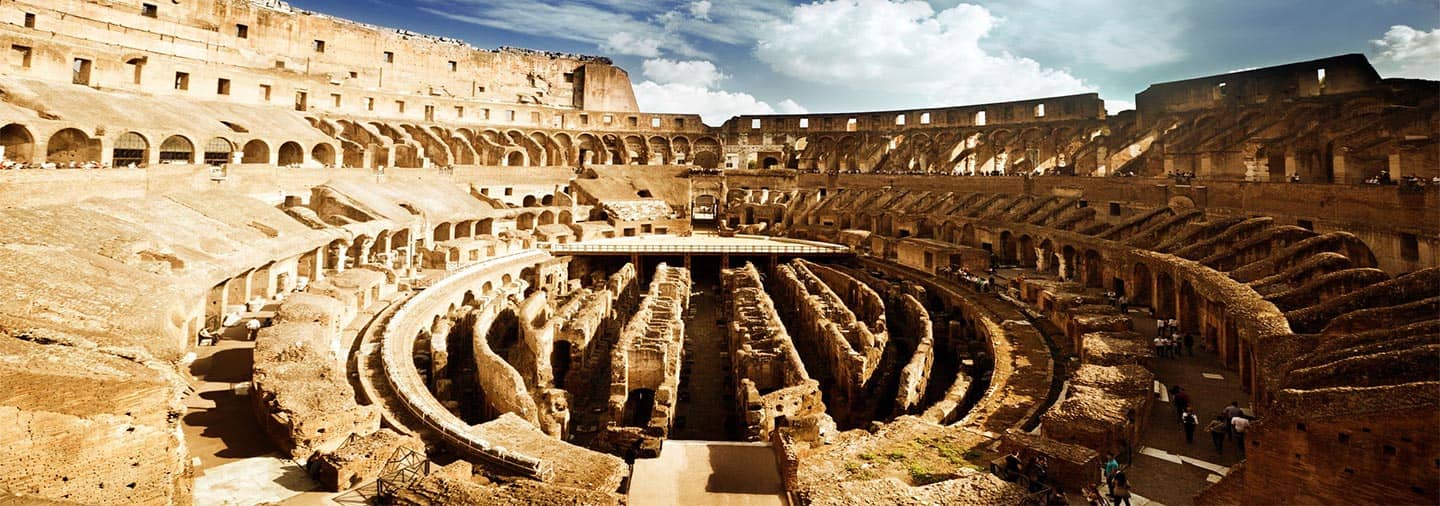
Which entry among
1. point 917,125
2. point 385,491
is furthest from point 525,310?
point 917,125

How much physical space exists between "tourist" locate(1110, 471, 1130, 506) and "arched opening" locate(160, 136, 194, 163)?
30.7 metres

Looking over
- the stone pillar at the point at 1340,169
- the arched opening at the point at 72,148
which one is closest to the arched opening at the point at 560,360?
the arched opening at the point at 72,148

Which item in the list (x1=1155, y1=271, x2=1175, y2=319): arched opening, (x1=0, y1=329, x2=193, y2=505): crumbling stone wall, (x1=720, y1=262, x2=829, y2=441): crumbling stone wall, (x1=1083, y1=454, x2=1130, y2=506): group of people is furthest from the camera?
(x1=1155, y1=271, x2=1175, y2=319): arched opening

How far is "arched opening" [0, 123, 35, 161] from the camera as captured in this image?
20.8 m

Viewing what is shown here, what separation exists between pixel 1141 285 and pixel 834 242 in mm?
18159

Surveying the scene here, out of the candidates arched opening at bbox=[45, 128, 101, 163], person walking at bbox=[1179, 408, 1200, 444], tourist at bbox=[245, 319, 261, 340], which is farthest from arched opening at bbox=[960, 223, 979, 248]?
arched opening at bbox=[45, 128, 101, 163]

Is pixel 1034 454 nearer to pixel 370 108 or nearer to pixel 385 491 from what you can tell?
pixel 385 491

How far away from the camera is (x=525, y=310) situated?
19547 mm

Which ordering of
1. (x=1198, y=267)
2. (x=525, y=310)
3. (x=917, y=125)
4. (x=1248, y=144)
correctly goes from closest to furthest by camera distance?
(x=1198, y=267) → (x=525, y=310) → (x=1248, y=144) → (x=917, y=125)

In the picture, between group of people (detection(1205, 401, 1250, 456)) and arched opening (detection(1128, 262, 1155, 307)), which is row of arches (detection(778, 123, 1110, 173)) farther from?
group of people (detection(1205, 401, 1250, 456))

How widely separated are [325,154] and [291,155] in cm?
181

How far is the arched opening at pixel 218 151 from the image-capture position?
27734 millimetres

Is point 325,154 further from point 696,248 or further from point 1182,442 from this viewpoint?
point 1182,442

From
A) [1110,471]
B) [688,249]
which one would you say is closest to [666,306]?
[688,249]
